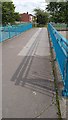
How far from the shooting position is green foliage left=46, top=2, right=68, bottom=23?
208 ft

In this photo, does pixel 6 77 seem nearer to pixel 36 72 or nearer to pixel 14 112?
pixel 36 72

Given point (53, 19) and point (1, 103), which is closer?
point (1, 103)

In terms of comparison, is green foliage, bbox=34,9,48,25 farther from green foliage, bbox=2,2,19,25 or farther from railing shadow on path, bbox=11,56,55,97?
railing shadow on path, bbox=11,56,55,97

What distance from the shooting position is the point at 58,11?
6956 cm

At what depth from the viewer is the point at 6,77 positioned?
7332 millimetres

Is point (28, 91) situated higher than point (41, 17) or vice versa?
point (41, 17)

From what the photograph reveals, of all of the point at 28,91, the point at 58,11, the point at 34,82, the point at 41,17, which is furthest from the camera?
the point at 41,17

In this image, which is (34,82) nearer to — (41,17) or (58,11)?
(58,11)

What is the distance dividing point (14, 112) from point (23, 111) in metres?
0.19

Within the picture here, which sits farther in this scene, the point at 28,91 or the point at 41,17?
the point at 41,17

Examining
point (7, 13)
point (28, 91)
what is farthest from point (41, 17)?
point (28, 91)

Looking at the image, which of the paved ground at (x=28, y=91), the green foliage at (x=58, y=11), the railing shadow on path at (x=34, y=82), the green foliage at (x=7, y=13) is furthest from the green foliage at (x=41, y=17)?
the railing shadow on path at (x=34, y=82)

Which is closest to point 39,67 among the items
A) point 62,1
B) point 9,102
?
point 9,102

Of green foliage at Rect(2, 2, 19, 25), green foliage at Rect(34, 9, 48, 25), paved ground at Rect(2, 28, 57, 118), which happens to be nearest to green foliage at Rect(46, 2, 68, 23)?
green foliage at Rect(34, 9, 48, 25)
